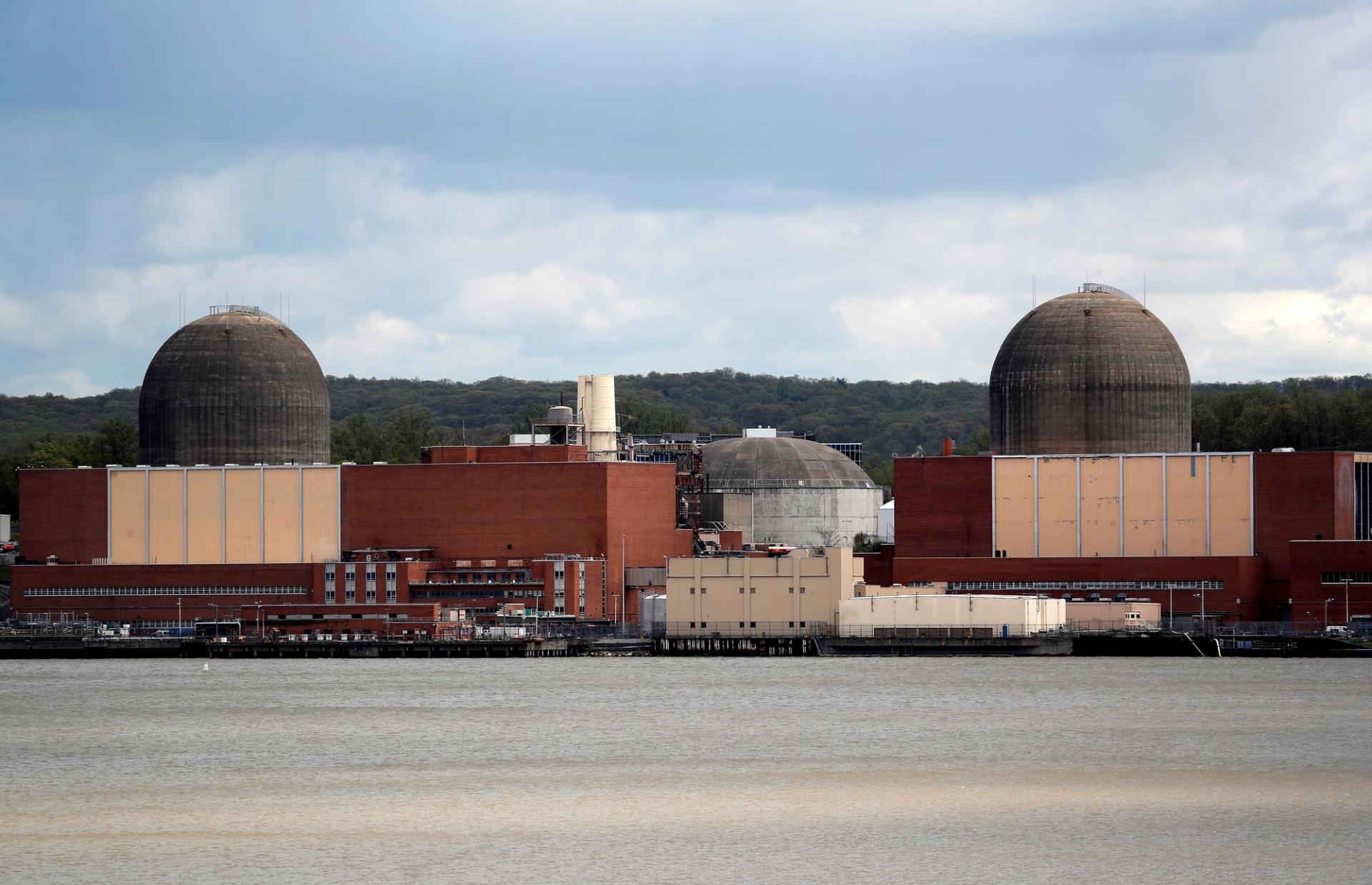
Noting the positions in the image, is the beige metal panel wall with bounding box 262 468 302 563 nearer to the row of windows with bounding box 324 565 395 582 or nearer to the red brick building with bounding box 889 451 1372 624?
the row of windows with bounding box 324 565 395 582

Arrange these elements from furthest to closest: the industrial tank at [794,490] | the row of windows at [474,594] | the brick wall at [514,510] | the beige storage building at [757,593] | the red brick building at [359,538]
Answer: the industrial tank at [794,490] < the brick wall at [514,510] < the red brick building at [359,538] < the row of windows at [474,594] < the beige storage building at [757,593]

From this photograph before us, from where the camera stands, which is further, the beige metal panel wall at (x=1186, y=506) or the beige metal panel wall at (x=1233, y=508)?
the beige metal panel wall at (x=1186, y=506)

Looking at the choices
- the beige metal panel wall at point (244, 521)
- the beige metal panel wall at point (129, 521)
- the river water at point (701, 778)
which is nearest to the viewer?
the river water at point (701, 778)

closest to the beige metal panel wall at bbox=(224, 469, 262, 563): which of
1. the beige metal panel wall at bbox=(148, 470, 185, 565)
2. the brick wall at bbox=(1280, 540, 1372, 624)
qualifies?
the beige metal panel wall at bbox=(148, 470, 185, 565)

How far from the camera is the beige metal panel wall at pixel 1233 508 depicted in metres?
101

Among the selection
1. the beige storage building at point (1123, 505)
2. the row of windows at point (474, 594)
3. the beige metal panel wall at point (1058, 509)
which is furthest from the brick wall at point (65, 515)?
the beige metal panel wall at point (1058, 509)

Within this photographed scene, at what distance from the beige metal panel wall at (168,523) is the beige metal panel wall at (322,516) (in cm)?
630

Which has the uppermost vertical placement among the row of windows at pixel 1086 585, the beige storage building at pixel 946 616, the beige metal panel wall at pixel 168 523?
the beige metal panel wall at pixel 168 523

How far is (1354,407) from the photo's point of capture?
14800 centimetres

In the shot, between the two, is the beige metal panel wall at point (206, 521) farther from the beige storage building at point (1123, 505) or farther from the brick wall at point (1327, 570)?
the brick wall at point (1327, 570)

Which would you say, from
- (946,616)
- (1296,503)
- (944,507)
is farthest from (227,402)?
(1296,503)

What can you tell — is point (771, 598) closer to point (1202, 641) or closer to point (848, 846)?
point (1202, 641)

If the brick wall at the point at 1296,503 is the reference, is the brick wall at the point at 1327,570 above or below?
below

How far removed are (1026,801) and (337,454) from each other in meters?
135
